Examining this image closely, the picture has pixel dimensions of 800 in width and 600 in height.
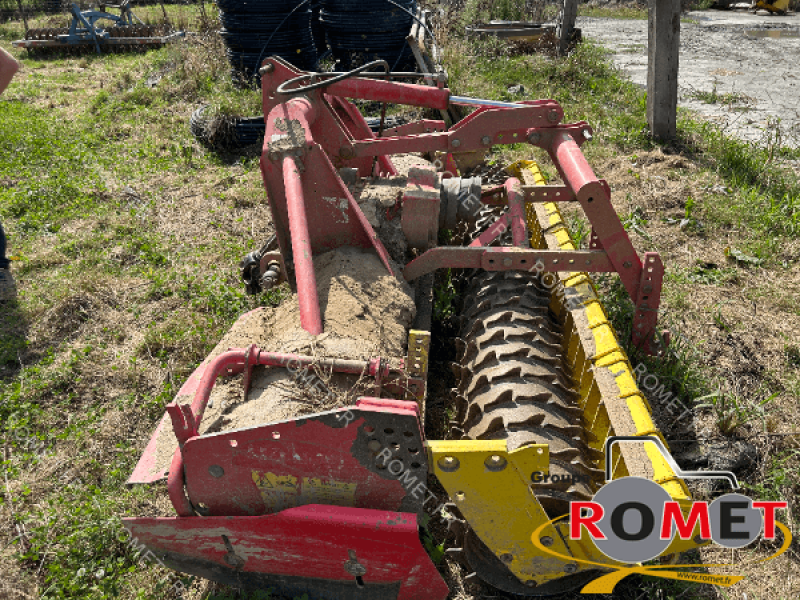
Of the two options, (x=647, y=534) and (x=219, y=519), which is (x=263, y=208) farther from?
(x=647, y=534)

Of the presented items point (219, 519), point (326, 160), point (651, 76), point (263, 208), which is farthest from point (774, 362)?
point (263, 208)

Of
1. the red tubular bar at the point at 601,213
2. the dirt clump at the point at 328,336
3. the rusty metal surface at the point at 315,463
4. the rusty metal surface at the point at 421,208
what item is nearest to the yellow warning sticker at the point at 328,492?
the rusty metal surface at the point at 315,463

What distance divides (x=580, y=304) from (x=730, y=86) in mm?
7858

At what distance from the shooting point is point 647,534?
2.10 metres

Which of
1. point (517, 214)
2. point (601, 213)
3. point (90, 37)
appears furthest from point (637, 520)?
point (90, 37)

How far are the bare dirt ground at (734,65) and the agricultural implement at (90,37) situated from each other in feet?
33.8

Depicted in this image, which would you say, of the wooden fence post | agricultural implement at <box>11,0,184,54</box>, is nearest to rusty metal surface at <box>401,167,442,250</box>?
the wooden fence post

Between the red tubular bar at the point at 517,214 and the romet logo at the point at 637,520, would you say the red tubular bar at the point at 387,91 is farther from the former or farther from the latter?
the romet logo at the point at 637,520

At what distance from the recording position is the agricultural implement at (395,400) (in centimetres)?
203

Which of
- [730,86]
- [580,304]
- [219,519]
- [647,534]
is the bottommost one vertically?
[647,534]

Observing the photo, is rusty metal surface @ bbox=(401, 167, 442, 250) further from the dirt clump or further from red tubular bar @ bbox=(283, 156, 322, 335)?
red tubular bar @ bbox=(283, 156, 322, 335)

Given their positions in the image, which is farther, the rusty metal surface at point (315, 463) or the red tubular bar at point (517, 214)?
the red tubular bar at point (517, 214)

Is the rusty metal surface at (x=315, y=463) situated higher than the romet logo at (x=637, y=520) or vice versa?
the rusty metal surface at (x=315, y=463)

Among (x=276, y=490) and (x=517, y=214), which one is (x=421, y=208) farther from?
(x=276, y=490)
